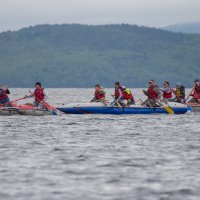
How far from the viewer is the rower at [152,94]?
41.4m

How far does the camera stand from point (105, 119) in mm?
39188

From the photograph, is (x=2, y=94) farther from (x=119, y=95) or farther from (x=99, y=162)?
(x=99, y=162)

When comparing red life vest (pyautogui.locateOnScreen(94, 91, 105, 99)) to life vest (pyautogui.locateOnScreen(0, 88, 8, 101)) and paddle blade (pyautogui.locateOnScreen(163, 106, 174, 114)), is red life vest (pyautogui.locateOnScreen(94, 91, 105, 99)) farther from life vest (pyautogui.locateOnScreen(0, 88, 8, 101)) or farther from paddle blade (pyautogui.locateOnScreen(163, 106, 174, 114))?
life vest (pyautogui.locateOnScreen(0, 88, 8, 101))

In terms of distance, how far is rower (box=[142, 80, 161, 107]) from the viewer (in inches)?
1629

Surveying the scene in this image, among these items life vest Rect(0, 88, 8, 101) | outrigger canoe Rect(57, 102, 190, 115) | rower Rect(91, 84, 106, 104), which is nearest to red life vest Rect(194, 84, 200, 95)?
outrigger canoe Rect(57, 102, 190, 115)

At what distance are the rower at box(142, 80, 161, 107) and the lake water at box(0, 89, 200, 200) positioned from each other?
7.01 metres

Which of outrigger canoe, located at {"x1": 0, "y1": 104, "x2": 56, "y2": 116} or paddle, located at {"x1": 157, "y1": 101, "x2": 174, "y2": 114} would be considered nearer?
outrigger canoe, located at {"x1": 0, "y1": 104, "x2": 56, "y2": 116}

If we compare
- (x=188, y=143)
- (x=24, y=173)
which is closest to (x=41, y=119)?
(x=188, y=143)

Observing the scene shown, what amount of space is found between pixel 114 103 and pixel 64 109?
3.01 m

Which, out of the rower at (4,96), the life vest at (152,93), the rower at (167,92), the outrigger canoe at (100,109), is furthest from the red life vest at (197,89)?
the rower at (4,96)

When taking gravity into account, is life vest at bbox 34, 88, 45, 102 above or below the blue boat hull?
above

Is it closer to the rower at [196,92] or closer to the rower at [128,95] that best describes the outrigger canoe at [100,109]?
the rower at [128,95]

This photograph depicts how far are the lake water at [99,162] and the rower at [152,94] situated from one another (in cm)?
701

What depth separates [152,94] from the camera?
41531mm
